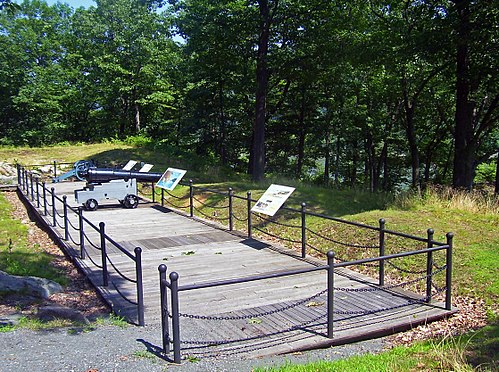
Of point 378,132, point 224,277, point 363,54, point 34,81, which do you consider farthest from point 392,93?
point 34,81

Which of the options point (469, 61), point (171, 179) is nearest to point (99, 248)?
point (171, 179)

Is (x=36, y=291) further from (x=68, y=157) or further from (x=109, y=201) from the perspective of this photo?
(x=68, y=157)

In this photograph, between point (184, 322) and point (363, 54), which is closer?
point (184, 322)

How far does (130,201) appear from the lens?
1630 centimetres

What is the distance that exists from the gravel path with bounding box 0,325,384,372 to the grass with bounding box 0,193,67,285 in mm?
3014

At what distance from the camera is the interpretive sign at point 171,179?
15450 mm

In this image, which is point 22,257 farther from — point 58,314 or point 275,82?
point 275,82

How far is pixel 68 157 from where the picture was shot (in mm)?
28109

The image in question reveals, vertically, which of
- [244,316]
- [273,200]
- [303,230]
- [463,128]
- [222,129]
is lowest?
[244,316]

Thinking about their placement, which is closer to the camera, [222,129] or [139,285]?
[139,285]

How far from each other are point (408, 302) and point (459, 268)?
1709 millimetres

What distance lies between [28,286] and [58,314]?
1.49 meters

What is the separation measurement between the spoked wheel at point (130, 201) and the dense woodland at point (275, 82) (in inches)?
230

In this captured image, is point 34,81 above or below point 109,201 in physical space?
above
